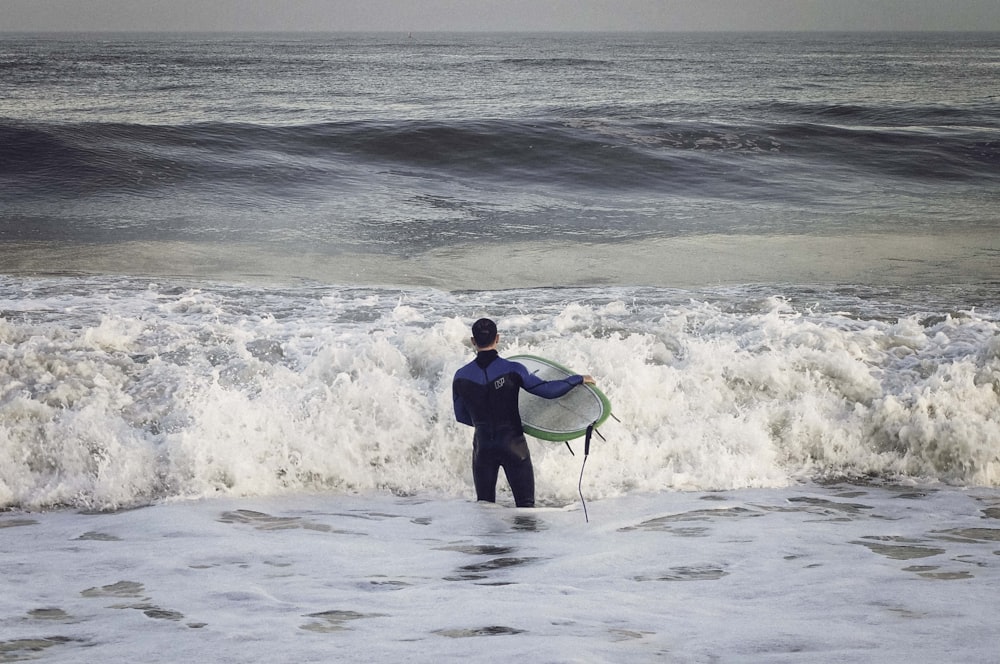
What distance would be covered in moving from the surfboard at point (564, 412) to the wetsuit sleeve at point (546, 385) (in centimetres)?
23

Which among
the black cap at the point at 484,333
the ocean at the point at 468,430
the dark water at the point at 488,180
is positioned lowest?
the ocean at the point at 468,430

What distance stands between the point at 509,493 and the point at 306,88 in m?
43.1

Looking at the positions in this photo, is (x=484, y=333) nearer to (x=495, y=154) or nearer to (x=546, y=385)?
(x=546, y=385)

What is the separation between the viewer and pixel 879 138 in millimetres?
29016

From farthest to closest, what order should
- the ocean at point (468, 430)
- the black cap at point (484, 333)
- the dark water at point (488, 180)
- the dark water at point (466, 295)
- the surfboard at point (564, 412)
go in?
the dark water at point (488, 180), the dark water at point (466, 295), the surfboard at point (564, 412), the black cap at point (484, 333), the ocean at point (468, 430)

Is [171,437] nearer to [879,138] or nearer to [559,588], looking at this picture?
[559,588]

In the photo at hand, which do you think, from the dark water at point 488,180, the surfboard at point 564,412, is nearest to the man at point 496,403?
the surfboard at point 564,412

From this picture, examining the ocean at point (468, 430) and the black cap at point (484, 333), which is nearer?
the ocean at point (468, 430)

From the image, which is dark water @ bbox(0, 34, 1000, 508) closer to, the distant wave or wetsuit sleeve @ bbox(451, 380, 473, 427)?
the distant wave

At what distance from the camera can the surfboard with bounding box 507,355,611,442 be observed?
6.98 metres

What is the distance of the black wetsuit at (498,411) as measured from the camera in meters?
6.72

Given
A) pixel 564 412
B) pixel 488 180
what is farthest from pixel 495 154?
pixel 564 412

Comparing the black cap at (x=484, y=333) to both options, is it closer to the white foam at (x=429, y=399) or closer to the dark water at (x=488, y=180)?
the white foam at (x=429, y=399)

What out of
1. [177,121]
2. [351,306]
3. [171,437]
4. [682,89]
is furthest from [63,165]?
[682,89]
